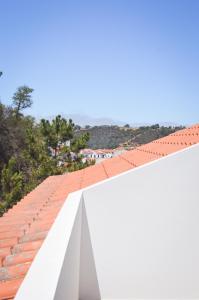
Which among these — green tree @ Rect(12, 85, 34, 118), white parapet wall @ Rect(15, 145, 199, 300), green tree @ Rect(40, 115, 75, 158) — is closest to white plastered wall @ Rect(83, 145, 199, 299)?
white parapet wall @ Rect(15, 145, 199, 300)

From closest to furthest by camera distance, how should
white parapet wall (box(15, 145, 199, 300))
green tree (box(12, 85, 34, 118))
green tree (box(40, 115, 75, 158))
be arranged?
white parapet wall (box(15, 145, 199, 300)) < green tree (box(40, 115, 75, 158)) < green tree (box(12, 85, 34, 118))

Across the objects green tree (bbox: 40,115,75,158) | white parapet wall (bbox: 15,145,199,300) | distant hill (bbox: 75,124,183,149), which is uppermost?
distant hill (bbox: 75,124,183,149)

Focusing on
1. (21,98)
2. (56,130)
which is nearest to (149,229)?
(56,130)

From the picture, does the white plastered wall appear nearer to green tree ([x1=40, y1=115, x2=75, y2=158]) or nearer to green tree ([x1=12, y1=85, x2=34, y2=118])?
green tree ([x1=40, y1=115, x2=75, y2=158])

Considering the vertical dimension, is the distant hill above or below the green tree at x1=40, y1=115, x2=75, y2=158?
above

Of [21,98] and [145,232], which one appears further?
[21,98]

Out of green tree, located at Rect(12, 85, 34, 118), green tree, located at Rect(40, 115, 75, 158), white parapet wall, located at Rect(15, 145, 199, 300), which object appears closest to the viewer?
white parapet wall, located at Rect(15, 145, 199, 300)

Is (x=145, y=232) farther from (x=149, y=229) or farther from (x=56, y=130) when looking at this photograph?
(x=56, y=130)

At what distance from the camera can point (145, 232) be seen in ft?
12.3

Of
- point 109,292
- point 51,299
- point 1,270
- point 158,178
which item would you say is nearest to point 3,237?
point 1,270

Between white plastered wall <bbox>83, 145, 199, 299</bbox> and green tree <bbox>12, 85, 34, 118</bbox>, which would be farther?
green tree <bbox>12, 85, 34, 118</bbox>

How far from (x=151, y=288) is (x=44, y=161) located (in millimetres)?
16008

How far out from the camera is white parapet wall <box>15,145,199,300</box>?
143 inches

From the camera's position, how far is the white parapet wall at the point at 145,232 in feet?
11.9
